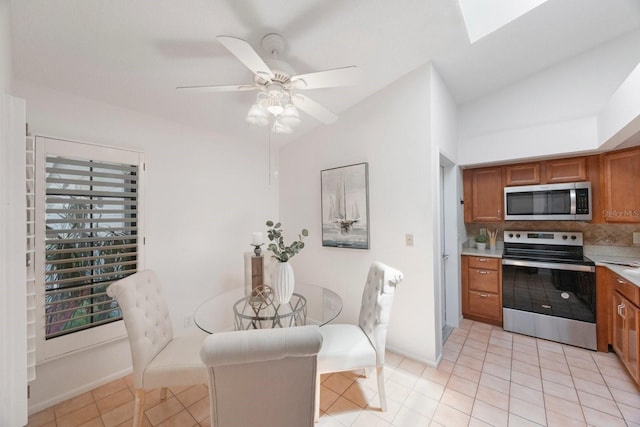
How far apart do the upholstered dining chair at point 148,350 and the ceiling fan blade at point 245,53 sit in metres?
1.47

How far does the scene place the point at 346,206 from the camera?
278cm

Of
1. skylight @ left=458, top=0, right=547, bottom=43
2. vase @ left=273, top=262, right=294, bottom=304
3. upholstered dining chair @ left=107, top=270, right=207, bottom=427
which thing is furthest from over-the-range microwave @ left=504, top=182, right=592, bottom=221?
upholstered dining chair @ left=107, top=270, right=207, bottom=427

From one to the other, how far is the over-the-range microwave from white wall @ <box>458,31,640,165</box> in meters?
0.38

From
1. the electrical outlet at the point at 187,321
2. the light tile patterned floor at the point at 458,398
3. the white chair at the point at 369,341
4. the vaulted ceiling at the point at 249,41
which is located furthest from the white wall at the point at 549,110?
the electrical outlet at the point at 187,321

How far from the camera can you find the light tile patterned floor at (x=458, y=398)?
1.66 m

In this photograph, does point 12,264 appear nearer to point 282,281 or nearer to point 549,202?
point 282,281

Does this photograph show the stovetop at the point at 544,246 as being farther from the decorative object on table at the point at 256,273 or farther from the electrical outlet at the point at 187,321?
the electrical outlet at the point at 187,321

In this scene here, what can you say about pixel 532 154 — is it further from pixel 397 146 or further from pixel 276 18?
pixel 276 18

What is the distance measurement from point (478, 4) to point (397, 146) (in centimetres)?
120

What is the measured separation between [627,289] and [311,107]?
2.87 metres

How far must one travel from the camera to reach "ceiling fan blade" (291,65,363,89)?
4.44 ft

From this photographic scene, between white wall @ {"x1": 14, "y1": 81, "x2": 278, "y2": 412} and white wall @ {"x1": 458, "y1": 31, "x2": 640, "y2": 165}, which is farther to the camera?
white wall @ {"x1": 458, "y1": 31, "x2": 640, "y2": 165}

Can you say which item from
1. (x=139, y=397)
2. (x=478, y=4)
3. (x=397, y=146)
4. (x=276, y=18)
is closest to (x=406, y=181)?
(x=397, y=146)

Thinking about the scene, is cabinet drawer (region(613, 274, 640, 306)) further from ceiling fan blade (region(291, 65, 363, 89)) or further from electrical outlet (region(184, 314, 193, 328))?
electrical outlet (region(184, 314, 193, 328))
